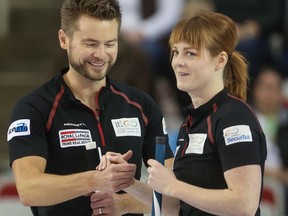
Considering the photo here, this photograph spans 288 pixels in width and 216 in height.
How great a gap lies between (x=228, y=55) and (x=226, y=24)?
0.48 feet

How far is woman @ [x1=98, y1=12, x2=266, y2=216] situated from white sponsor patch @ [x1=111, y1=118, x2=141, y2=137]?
1.25 feet

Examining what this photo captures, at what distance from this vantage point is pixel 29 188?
4645 millimetres

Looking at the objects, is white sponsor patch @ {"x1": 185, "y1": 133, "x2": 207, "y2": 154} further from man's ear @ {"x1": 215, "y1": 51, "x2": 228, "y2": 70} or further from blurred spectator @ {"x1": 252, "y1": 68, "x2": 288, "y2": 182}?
blurred spectator @ {"x1": 252, "y1": 68, "x2": 288, "y2": 182}

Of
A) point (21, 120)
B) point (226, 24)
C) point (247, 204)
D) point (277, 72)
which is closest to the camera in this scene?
point (247, 204)

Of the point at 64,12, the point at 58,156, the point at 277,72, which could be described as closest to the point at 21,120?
the point at 58,156

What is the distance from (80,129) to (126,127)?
9.9 inches

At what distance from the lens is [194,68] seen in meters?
4.46

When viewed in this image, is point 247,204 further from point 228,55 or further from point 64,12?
point 64,12

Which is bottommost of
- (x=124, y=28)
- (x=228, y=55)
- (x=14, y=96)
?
(x=14, y=96)

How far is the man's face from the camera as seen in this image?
15.7ft

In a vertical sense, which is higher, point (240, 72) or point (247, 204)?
point (240, 72)

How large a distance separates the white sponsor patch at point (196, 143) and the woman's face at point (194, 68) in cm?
21

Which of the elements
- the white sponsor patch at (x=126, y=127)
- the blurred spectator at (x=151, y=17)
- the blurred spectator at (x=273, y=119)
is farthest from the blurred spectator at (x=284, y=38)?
the white sponsor patch at (x=126, y=127)

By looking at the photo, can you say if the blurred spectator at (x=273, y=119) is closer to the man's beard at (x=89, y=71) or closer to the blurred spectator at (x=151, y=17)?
the blurred spectator at (x=151, y=17)
